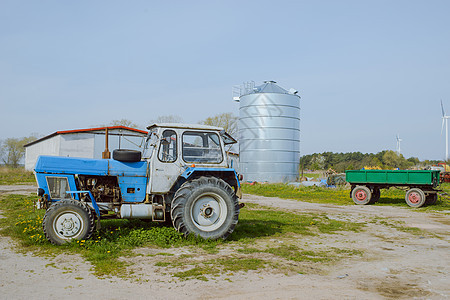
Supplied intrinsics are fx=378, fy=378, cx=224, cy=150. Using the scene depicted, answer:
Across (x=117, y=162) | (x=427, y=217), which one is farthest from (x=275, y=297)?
(x=427, y=217)

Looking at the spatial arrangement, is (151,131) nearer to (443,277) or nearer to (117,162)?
(117,162)

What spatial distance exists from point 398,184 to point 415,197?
888 millimetres

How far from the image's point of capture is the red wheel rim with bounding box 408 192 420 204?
1686cm

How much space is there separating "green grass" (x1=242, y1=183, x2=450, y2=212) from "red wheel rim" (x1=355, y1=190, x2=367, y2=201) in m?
0.42

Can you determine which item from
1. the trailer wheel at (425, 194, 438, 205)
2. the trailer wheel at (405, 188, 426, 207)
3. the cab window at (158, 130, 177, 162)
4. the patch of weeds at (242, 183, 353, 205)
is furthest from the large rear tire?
the patch of weeds at (242, 183, 353, 205)

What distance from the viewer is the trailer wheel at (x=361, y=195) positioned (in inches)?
715

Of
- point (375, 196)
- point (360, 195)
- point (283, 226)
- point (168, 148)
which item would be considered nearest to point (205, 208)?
Answer: point (168, 148)

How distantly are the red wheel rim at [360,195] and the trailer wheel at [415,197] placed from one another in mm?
1917

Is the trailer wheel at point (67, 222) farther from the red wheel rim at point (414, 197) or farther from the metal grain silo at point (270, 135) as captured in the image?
the metal grain silo at point (270, 135)

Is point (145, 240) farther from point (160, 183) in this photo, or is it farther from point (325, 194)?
point (325, 194)

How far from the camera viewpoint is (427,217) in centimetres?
1343

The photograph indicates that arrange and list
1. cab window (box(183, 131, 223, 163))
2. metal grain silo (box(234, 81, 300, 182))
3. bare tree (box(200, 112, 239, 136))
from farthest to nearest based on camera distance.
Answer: bare tree (box(200, 112, 239, 136)) < metal grain silo (box(234, 81, 300, 182)) < cab window (box(183, 131, 223, 163))

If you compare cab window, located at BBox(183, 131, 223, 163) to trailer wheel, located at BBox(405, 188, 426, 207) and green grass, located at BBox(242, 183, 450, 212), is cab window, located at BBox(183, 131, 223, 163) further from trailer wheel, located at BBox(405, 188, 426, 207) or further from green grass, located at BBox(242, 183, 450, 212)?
trailer wheel, located at BBox(405, 188, 426, 207)

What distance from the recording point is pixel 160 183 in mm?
7789
